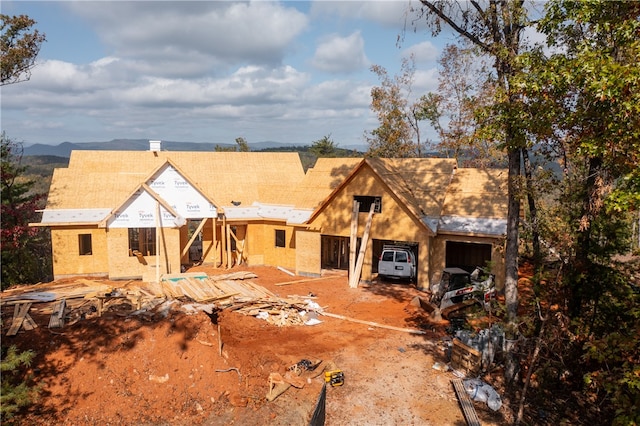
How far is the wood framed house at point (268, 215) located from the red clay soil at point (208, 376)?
8.55 meters

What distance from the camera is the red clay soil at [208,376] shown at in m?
11.4

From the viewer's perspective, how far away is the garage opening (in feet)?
92.1

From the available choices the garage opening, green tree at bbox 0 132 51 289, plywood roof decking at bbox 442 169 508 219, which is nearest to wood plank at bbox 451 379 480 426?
plywood roof decking at bbox 442 169 508 219

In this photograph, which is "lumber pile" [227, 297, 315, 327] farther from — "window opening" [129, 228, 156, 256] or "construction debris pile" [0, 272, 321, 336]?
"window opening" [129, 228, 156, 256]

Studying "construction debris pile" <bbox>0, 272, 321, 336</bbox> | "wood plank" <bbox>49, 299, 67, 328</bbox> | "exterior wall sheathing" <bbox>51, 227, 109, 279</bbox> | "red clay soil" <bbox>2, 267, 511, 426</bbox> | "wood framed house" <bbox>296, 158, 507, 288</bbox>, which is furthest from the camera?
"exterior wall sheathing" <bbox>51, 227, 109, 279</bbox>

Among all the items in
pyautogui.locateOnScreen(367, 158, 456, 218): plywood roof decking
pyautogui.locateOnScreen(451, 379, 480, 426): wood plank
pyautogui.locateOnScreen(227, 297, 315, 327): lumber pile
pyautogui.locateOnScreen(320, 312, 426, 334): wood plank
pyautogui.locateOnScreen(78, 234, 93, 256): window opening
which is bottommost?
pyautogui.locateOnScreen(451, 379, 480, 426): wood plank

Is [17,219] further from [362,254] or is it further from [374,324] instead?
[374,324]

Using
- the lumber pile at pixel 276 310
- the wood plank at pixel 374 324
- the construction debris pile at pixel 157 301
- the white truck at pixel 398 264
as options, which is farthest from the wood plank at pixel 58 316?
the white truck at pixel 398 264

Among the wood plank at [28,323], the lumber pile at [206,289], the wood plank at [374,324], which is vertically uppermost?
the wood plank at [28,323]

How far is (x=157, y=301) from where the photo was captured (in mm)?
16688

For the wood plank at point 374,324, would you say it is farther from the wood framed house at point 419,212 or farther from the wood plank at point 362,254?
the wood framed house at point 419,212

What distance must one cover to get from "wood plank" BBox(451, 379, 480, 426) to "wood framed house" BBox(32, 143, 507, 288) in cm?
1029

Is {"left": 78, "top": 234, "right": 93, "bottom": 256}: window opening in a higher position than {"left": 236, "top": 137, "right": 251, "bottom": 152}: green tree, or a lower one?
lower

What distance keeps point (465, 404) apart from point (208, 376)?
761 cm
